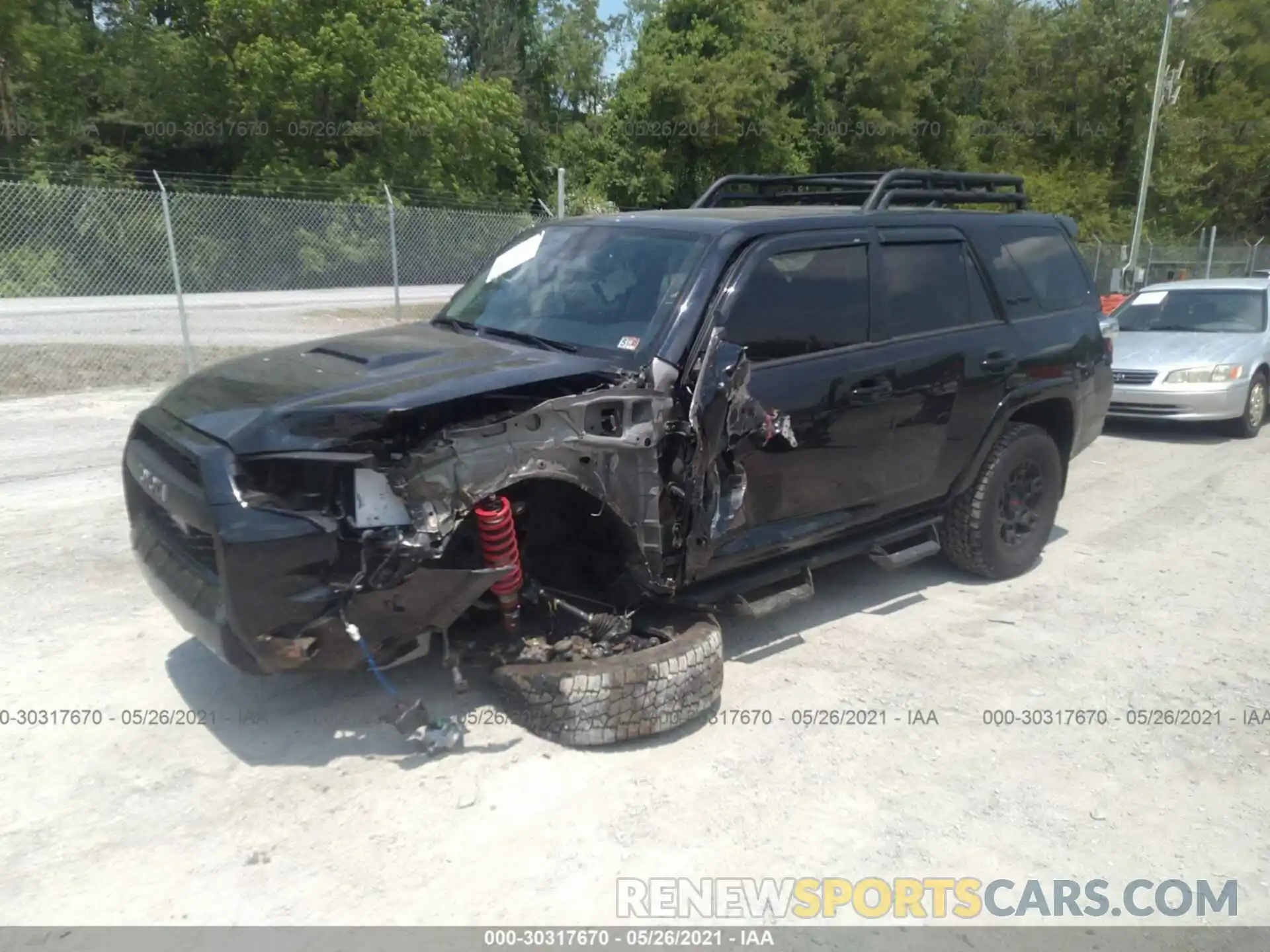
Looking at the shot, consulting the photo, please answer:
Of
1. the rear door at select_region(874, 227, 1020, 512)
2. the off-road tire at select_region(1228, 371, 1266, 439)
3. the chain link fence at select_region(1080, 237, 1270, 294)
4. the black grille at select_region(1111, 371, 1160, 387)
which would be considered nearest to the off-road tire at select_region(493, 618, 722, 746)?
the rear door at select_region(874, 227, 1020, 512)

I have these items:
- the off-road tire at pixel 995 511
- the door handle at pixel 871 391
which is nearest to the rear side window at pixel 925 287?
the door handle at pixel 871 391

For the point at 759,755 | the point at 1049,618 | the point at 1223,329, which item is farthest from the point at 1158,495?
the point at 759,755

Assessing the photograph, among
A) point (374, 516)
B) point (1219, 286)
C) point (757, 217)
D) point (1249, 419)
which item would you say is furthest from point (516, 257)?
point (1219, 286)

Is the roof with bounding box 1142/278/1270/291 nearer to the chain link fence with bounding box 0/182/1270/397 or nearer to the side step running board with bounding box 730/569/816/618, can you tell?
the chain link fence with bounding box 0/182/1270/397

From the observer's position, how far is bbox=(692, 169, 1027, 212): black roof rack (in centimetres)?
547

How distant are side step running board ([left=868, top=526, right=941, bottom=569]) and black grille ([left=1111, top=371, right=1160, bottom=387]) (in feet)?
17.4

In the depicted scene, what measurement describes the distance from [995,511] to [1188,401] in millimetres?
5273

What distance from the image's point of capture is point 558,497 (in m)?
3.93

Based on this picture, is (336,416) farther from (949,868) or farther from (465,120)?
(465,120)

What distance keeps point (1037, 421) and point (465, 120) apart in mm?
24485

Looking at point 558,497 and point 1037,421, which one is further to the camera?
point 1037,421

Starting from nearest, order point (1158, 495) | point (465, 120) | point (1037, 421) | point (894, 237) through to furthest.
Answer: point (894, 237) → point (1037, 421) → point (1158, 495) → point (465, 120)

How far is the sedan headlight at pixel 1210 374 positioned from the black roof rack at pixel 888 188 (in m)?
4.20

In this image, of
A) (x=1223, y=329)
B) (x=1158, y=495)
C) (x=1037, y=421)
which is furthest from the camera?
(x=1223, y=329)
